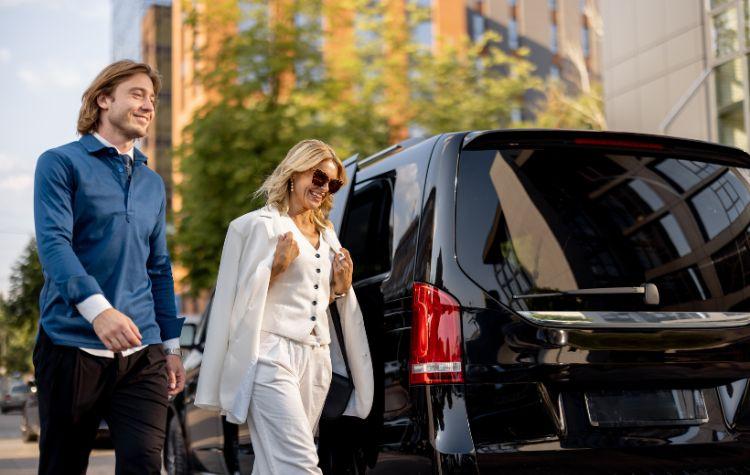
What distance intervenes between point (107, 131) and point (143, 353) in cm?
81

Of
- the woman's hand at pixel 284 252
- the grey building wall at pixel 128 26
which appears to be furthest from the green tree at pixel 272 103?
the grey building wall at pixel 128 26

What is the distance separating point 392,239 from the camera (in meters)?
4.53

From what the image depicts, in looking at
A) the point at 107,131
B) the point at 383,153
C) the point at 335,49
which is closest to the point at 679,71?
the point at 335,49

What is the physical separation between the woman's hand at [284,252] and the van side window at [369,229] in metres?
0.40

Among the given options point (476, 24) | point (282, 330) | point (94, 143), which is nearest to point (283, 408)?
point (282, 330)

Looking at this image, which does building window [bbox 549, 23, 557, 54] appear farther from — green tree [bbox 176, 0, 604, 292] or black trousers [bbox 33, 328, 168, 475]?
black trousers [bbox 33, 328, 168, 475]

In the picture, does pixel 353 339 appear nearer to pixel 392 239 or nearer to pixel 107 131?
pixel 392 239

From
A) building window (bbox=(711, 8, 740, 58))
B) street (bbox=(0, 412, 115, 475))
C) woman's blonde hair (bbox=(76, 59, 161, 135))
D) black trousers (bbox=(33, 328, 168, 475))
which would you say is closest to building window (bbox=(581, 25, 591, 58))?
building window (bbox=(711, 8, 740, 58))

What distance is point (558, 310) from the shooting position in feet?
13.2

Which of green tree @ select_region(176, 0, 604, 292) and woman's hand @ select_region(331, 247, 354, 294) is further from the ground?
green tree @ select_region(176, 0, 604, 292)

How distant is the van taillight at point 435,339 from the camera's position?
3.98m

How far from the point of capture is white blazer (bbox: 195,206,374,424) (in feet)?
14.3

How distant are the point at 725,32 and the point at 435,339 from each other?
15.9 meters

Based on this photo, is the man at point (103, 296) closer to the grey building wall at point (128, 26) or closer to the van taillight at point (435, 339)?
the van taillight at point (435, 339)
